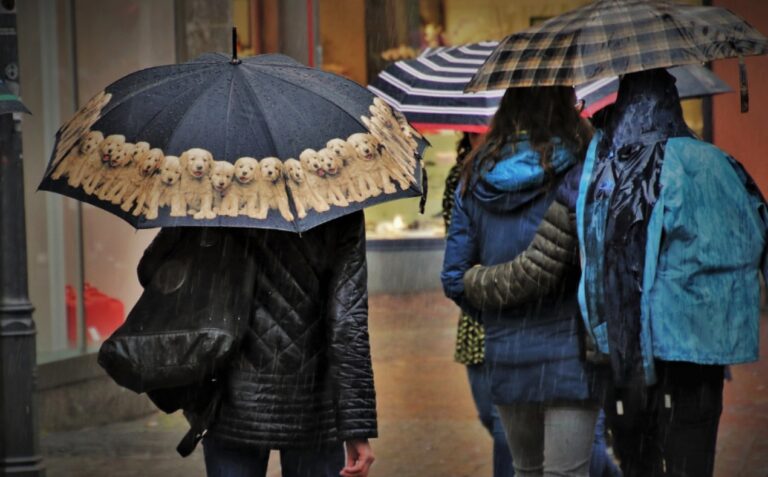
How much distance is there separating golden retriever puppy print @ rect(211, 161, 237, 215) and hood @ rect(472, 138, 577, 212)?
1396mm

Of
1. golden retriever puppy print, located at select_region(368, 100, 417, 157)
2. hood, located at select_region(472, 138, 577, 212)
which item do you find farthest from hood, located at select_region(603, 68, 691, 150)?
golden retriever puppy print, located at select_region(368, 100, 417, 157)

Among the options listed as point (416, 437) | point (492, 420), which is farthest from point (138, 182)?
point (416, 437)

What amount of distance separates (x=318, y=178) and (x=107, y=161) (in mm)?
630

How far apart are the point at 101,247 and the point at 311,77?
598cm

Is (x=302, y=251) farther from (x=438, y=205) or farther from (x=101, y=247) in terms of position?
(x=438, y=205)

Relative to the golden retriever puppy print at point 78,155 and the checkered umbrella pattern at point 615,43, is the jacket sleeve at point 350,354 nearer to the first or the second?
the golden retriever puppy print at point 78,155

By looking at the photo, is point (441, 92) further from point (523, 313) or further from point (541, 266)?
point (541, 266)

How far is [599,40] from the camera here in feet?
17.0

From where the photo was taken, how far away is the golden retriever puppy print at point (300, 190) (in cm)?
439

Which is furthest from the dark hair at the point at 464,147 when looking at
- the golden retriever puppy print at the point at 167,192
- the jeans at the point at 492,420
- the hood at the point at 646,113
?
the golden retriever puppy print at the point at 167,192

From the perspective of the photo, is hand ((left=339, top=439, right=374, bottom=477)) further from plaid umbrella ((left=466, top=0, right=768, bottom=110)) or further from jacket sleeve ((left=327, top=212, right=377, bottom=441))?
plaid umbrella ((left=466, top=0, right=768, bottom=110))

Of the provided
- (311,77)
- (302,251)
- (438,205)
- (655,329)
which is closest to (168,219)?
(302,251)

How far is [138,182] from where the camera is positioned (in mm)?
4434

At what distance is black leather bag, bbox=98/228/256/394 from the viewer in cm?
436
